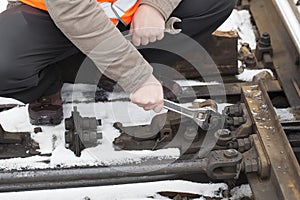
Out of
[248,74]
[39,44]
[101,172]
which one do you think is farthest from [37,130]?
[248,74]

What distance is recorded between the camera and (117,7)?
2.42 m

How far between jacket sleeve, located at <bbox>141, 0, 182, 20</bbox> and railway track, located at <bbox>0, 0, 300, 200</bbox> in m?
0.48

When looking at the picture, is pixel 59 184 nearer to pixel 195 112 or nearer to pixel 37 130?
pixel 37 130

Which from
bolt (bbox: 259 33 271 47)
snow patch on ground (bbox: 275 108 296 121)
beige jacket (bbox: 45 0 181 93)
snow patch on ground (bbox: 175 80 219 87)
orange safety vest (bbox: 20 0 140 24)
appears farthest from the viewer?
bolt (bbox: 259 33 271 47)

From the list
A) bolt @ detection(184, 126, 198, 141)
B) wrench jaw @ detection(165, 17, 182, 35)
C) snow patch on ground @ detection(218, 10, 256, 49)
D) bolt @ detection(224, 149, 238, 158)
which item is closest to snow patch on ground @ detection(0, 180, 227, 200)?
bolt @ detection(184, 126, 198, 141)

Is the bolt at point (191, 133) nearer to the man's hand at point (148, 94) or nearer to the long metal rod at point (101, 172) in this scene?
the long metal rod at point (101, 172)

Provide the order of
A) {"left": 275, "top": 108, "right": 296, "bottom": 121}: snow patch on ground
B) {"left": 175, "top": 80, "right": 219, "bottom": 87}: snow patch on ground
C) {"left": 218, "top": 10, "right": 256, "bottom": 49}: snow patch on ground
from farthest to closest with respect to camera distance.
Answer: {"left": 218, "top": 10, "right": 256, "bottom": 49}: snow patch on ground, {"left": 175, "top": 80, "right": 219, "bottom": 87}: snow patch on ground, {"left": 275, "top": 108, "right": 296, "bottom": 121}: snow patch on ground

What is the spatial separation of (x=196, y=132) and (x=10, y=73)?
0.82 m

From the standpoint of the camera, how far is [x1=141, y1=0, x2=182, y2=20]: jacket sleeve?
2441 millimetres

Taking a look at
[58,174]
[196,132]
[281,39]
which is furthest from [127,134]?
[281,39]

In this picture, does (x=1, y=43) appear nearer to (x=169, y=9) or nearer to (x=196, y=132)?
(x=169, y=9)

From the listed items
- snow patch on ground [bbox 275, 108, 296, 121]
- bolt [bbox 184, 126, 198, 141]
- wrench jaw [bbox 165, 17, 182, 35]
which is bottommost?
bolt [bbox 184, 126, 198, 141]

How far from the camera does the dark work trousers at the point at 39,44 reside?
2.44 metres

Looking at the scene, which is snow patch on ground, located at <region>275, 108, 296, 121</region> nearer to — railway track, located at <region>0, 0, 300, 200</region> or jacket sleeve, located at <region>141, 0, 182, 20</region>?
railway track, located at <region>0, 0, 300, 200</region>
